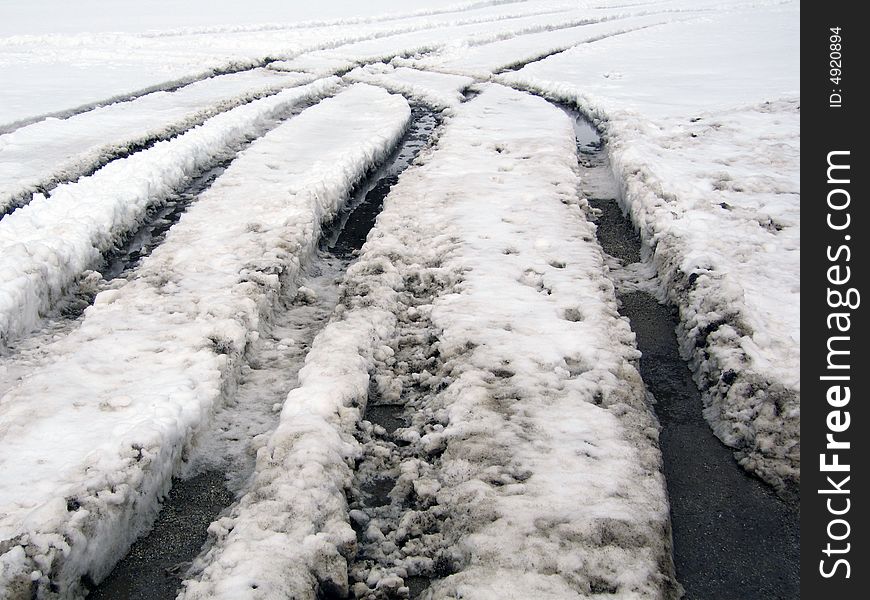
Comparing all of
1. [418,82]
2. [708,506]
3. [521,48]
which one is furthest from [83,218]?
[521,48]

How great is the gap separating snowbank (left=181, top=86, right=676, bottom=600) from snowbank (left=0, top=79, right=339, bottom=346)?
87.8 inches

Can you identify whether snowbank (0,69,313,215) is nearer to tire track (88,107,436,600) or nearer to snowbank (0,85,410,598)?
snowbank (0,85,410,598)

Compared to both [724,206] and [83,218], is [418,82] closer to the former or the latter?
[724,206]

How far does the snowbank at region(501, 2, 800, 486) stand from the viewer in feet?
12.9

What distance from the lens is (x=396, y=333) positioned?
4809 mm

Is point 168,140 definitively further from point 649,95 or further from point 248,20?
point 248,20

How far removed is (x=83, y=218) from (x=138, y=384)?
290 centimetres
